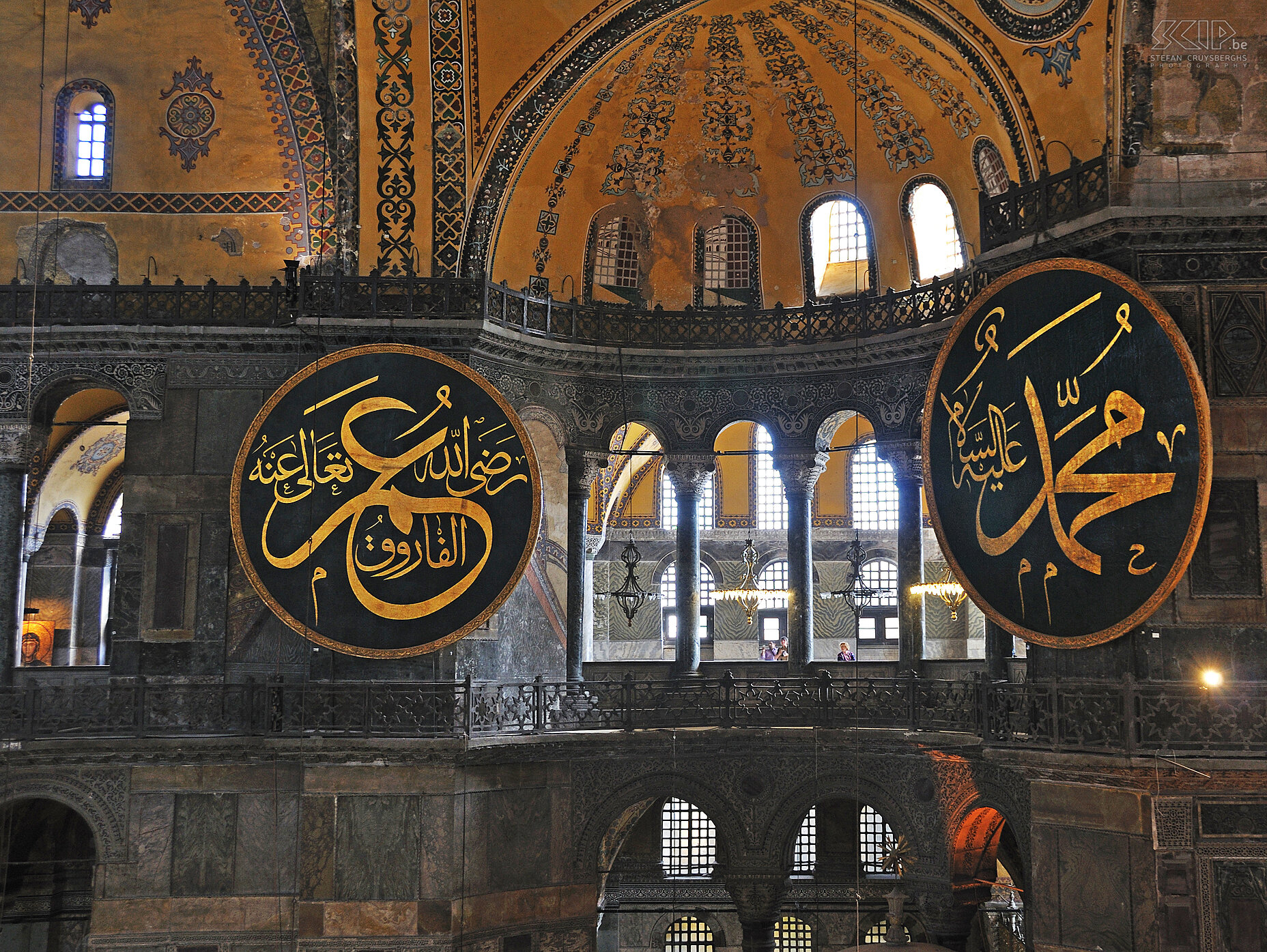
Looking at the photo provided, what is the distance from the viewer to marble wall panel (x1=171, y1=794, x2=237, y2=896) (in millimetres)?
12656

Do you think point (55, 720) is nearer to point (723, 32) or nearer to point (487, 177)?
point (487, 177)

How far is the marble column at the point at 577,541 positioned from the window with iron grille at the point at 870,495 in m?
9.14

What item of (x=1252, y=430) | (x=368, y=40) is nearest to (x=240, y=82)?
(x=368, y=40)

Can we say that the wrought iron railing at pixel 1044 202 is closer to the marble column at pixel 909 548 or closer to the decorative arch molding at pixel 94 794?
the marble column at pixel 909 548

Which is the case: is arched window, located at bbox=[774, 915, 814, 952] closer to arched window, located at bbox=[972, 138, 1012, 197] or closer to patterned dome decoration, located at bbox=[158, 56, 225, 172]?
arched window, located at bbox=[972, 138, 1012, 197]

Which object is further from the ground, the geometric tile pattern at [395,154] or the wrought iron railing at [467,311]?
the geometric tile pattern at [395,154]

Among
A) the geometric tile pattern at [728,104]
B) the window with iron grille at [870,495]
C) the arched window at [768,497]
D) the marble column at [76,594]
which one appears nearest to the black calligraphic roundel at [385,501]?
the geometric tile pattern at [728,104]

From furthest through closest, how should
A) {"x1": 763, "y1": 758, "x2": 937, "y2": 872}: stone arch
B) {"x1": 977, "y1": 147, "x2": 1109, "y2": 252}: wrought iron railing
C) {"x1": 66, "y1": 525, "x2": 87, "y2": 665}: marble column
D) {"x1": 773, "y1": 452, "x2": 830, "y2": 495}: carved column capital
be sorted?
1. {"x1": 66, "y1": 525, "x2": 87, "y2": 665}: marble column
2. {"x1": 773, "y1": 452, "x2": 830, "y2": 495}: carved column capital
3. {"x1": 763, "y1": 758, "x2": 937, "y2": 872}: stone arch
4. {"x1": 977, "y1": 147, "x2": 1109, "y2": 252}: wrought iron railing

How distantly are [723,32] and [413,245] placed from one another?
373 centimetres

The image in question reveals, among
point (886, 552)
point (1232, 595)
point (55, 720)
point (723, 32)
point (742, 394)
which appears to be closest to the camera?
point (1232, 595)

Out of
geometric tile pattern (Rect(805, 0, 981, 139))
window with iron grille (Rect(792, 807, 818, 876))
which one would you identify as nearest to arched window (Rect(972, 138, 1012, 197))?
geometric tile pattern (Rect(805, 0, 981, 139))

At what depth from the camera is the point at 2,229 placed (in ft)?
46.2

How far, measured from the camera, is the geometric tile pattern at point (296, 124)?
14117mm

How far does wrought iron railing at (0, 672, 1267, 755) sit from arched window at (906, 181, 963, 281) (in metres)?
4.16
